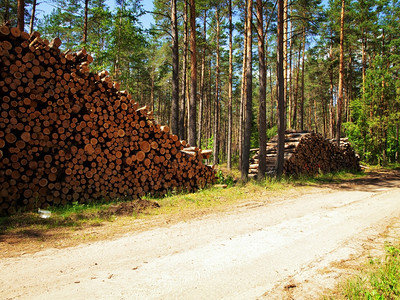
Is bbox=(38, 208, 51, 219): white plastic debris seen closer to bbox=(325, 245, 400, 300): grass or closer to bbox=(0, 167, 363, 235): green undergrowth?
bbox=(0, 167, 363, 235): green undergrowth

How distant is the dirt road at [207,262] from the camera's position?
2.70 meters

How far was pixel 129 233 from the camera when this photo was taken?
15.0 ft

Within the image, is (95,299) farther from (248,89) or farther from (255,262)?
(248,89)

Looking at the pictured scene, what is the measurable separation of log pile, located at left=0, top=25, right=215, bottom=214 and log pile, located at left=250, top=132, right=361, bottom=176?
7.58m

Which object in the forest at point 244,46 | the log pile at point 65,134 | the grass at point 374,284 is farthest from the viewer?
the forest at point 244,46

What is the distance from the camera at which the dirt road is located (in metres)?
2.70

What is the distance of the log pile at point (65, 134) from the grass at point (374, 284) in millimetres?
6109

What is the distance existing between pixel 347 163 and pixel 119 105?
17.7m

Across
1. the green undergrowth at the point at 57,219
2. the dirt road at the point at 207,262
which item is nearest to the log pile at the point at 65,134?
the green undergrowth at the point at 57,219

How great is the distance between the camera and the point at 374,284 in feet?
8.95

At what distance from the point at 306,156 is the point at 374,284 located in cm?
1287

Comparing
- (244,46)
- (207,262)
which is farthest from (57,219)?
(244,46)

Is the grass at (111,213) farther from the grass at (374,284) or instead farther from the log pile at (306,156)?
the log pile at (306,156)

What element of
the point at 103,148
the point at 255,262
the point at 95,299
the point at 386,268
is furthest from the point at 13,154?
the point at 386,268
